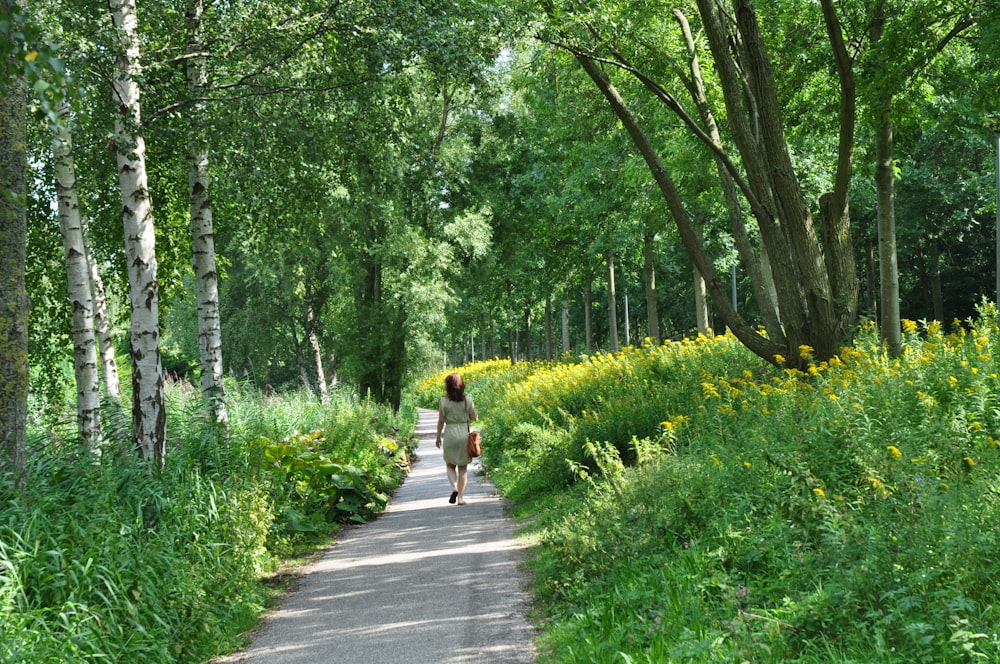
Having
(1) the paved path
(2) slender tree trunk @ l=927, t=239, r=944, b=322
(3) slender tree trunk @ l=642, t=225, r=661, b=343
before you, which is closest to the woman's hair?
(1) the paved path

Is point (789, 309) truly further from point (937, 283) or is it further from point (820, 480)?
point (937, 283)

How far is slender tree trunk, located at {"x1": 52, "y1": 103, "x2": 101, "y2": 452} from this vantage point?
8.53m

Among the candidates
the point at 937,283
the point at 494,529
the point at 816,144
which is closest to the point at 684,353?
the point at 816,144

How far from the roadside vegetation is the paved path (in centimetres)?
37

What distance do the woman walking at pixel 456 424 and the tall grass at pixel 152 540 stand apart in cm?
172

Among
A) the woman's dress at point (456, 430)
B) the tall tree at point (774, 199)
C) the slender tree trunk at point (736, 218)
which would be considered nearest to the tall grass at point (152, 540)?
the woman's dress at point (456, 430)

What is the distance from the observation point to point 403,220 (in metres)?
21.0

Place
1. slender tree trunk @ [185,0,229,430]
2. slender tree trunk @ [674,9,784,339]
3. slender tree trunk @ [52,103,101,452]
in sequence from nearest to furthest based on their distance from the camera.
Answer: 1. slender tree trunk @ [52,103,101,452]
2. slender tree trunk @ [185,0,229,430]
3. slender tree trunk @ [674,9,784,339]

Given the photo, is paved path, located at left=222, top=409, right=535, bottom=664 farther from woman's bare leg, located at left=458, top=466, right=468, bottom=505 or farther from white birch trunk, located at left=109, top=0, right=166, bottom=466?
white birch trunk, located at left=109, top=0, right=166, bottom=466

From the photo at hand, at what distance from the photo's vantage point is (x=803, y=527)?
5.57 meters

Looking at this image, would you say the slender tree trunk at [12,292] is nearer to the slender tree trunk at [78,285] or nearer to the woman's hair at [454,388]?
the slender tree trunk at [78,285]

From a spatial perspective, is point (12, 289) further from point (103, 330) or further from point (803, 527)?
point (103, 330)

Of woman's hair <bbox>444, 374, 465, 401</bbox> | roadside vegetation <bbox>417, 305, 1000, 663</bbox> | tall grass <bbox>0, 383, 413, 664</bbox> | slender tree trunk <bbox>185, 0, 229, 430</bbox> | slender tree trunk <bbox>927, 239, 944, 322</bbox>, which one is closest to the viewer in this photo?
roadside vegetation <bbox>417, 305, 1000, 663</bbox>

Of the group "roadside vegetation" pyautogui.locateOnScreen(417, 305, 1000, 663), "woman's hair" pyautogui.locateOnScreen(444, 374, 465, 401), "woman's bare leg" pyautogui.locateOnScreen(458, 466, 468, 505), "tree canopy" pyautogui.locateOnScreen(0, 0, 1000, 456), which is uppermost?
"tree canopy" pyautogui.locateOnScreen(0, 0, 1000, 456)
